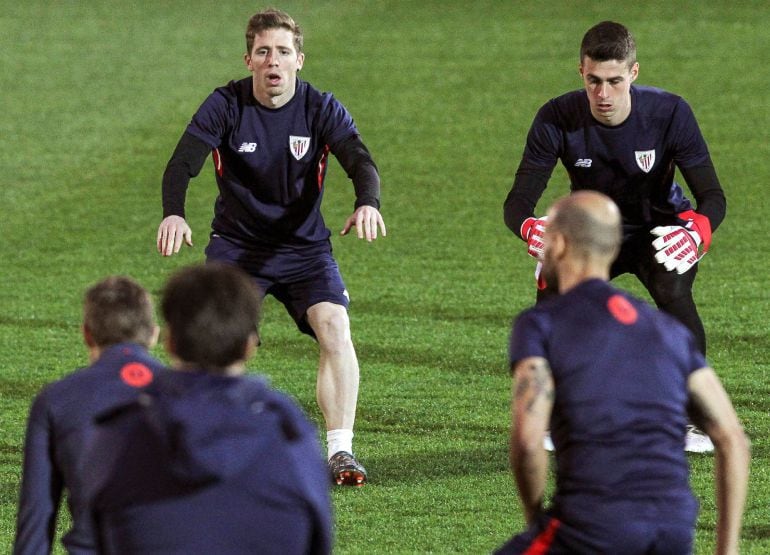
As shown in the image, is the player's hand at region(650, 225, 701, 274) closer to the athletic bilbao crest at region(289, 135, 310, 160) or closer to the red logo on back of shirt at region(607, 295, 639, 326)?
the athletic bilbao crest at region(289, 135, 310, 160)

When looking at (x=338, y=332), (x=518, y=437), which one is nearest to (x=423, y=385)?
(x=338, y=332)

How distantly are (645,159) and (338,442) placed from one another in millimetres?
1848


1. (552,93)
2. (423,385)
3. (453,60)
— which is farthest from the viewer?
(453,60)

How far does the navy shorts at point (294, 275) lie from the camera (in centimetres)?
648

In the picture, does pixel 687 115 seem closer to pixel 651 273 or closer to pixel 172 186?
pixel 651 273

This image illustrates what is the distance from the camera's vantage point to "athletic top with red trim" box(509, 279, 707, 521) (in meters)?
3.35

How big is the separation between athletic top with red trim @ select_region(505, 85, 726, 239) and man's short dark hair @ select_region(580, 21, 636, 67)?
36 cm

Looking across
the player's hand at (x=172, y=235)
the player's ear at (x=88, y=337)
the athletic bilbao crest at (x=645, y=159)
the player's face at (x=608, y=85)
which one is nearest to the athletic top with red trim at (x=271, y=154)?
the player's hand at (x=172, y=235)

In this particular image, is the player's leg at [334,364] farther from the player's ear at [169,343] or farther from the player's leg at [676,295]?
the player's ear at [169,343]

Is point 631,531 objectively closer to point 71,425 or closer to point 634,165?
point 71,425

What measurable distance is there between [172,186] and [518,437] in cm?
329

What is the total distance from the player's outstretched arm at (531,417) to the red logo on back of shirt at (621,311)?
19 centimetres

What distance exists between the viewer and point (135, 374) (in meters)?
3.35

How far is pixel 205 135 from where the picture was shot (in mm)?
6508
